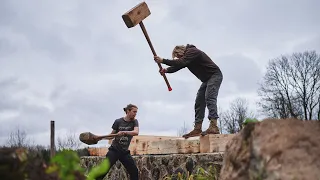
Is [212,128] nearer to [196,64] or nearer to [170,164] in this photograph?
[196,64]

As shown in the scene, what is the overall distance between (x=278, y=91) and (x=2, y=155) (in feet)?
109

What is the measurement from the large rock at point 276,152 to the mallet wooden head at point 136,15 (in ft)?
19.1

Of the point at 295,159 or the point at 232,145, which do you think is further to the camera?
the point at 232,145

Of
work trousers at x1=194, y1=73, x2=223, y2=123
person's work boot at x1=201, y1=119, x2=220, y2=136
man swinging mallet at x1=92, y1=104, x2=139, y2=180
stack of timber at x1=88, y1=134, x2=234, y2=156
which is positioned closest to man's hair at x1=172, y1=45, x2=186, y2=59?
work trousers at x1=194, y1=73, x2=223, y2=123

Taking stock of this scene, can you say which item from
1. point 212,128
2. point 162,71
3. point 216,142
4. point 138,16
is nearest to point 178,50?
point 162,71

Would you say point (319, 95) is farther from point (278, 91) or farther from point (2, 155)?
point (2, 155)

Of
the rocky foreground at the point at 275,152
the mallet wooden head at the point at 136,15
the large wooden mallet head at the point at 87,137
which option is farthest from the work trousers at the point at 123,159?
the rocky foreground at the point at 275,152

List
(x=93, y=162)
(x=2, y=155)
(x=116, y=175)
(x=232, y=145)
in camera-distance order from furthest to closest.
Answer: (x=93, y=162), (x=116, y=175), (x=232, y=145), (x=2, y=155)

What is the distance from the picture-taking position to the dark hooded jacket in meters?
7.41

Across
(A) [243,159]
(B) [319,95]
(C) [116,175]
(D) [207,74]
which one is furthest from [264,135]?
(B) [319,95]

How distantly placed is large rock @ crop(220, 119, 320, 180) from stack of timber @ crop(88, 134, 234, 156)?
5.28m

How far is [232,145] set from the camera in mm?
2098

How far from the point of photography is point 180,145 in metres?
8.09

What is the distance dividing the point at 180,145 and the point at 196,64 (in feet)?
4.86
